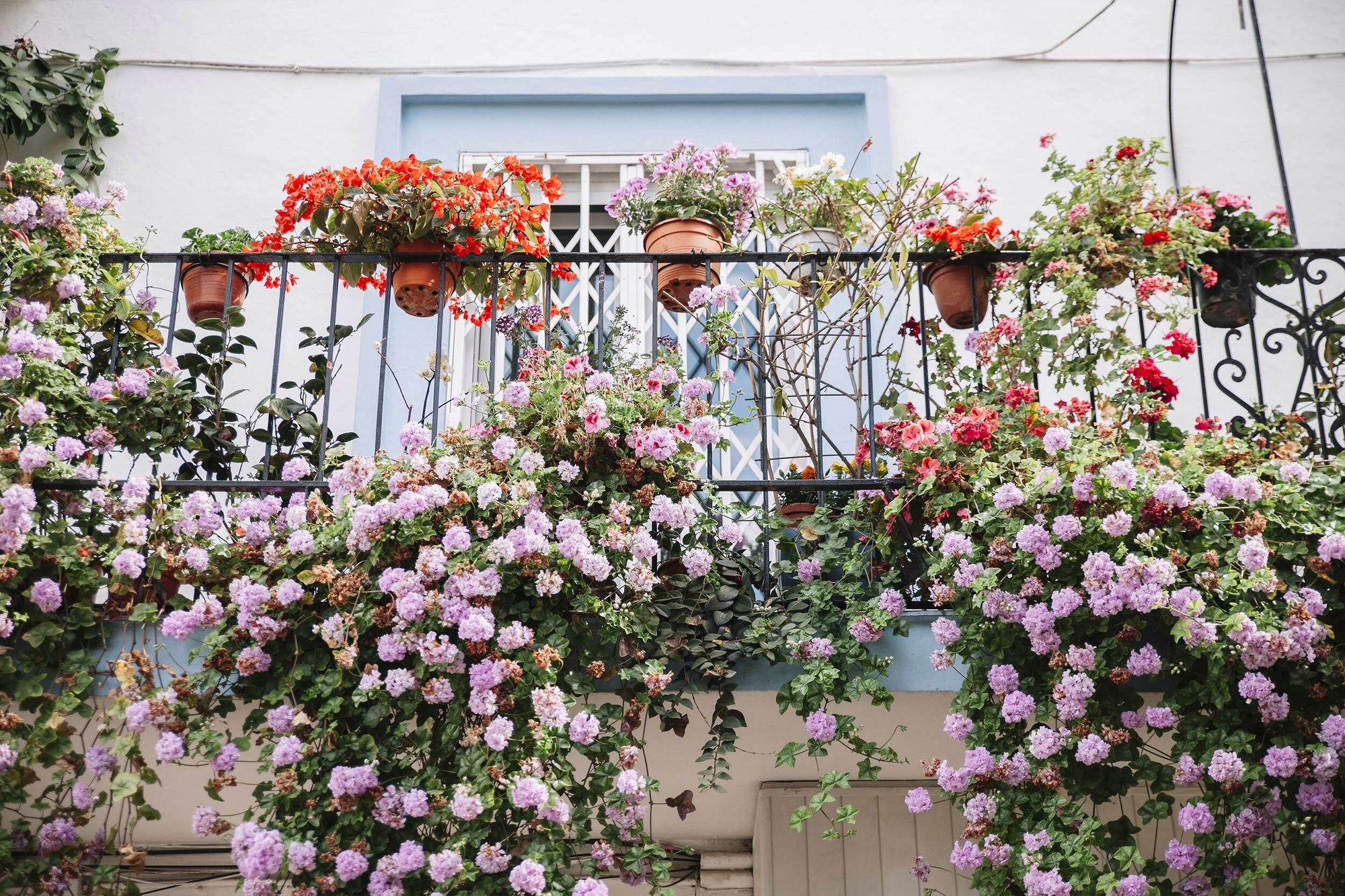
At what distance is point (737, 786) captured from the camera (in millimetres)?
4902

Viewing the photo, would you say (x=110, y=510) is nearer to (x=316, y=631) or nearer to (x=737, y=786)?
(x=316, y=631)

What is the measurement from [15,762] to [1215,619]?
11.2 ft

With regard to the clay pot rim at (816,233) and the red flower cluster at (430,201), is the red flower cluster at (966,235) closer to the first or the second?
the clay pot rim at (816,233)

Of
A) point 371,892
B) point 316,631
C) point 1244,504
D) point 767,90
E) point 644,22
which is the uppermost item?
point 644,22

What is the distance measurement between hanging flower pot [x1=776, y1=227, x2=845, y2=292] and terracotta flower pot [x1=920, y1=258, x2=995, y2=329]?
1.37 ft

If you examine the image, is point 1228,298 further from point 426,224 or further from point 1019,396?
point 426,224

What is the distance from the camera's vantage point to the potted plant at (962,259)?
4.73m

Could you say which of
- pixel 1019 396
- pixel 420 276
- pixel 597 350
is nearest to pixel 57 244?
pixel 420 276

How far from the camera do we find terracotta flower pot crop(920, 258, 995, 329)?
4.76 meters

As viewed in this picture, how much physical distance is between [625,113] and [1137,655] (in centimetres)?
409

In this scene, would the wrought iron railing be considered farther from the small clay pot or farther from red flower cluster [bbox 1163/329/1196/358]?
red flower cluster [bbox 1163/329/1196/358]

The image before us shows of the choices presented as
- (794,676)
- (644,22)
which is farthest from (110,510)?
(644,22)

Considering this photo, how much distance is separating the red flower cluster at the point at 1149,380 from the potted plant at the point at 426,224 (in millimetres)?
2080

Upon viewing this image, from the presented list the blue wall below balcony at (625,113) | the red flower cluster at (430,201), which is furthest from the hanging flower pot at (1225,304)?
the red flower cluster at (430,201)
